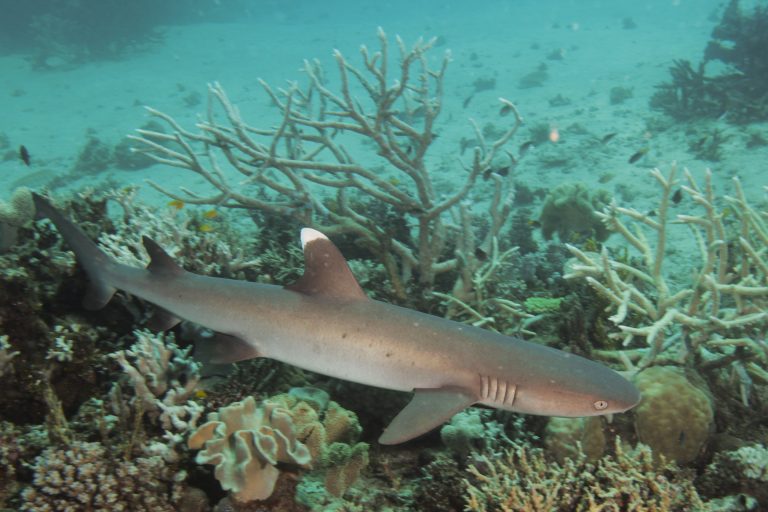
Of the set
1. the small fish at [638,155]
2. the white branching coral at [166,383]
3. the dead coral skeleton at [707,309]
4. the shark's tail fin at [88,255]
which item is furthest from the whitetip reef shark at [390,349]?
the small fish at [638,155]

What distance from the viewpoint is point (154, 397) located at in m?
3.48

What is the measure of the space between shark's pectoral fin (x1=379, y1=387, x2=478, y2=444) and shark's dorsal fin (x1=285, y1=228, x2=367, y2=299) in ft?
2.69

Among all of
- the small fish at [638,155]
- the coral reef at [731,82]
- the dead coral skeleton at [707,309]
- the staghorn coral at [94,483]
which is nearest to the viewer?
the staghorn coral at [94,483]

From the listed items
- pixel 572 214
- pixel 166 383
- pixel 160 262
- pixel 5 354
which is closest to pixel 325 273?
pixel 160 262

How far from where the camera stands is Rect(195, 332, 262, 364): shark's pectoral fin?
11.0ft

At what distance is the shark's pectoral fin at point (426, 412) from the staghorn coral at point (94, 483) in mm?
1443

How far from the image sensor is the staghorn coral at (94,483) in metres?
2.77

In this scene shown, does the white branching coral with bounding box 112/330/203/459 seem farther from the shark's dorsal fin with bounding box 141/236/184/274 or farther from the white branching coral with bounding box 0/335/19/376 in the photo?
the white branching coral with bounding box 0/335/19/376

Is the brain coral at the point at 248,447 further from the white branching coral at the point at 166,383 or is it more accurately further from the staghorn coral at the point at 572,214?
the staghorn coral at the point at 572,214

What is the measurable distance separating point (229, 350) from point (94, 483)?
3.52 feet

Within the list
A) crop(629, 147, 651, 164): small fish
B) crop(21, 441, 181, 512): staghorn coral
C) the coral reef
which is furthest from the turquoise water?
the coral reef

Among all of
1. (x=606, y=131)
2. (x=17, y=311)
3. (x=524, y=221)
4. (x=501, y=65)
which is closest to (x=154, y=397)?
(x=17, y=311)

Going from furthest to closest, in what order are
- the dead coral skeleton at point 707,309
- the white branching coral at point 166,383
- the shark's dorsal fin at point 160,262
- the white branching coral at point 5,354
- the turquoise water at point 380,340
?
the dead coral skeleton at point 707,309 < the shark's dorsal fin at point 160,262 < the white branching coral at point 5,354 < the white branching coral at point 166,383 < the turquoise water at point 380,340

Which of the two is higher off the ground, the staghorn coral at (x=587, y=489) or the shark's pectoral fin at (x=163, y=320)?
the shark's pectoral fin at (x=163, y=320)
